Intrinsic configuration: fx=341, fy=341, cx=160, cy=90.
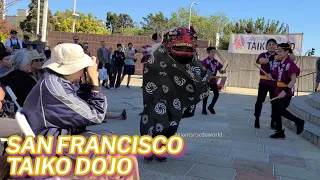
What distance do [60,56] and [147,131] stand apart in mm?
2009

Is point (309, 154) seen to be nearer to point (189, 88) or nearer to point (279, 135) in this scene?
point (279, 135)

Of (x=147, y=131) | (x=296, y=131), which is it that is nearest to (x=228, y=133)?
(x=296, y=131)

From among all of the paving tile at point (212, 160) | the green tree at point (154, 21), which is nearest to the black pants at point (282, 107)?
the paving tile at point (212, 160)

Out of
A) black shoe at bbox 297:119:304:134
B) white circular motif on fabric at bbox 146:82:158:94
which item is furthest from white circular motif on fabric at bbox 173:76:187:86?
black shoe at bbox 297:119:304:134

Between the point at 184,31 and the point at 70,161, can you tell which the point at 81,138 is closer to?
the point at 70,161

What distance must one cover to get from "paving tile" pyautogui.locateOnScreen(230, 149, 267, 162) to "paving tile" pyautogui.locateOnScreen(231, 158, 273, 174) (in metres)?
0.18

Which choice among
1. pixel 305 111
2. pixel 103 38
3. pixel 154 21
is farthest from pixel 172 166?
pixel 154 21

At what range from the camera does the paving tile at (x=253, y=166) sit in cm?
413

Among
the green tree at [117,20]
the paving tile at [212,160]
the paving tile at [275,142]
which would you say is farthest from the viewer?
the green tree at [117,20]

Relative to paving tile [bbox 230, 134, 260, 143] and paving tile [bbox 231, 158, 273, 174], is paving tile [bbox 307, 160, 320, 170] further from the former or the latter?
paving tile [bbox 230, 134, 260, 143]

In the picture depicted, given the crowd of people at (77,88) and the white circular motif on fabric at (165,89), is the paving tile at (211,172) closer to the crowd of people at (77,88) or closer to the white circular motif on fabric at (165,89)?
the crowd of people at (77,88)

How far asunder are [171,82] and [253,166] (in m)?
1.49

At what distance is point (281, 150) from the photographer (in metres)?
5.12

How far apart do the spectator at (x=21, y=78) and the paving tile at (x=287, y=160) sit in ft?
10.4
